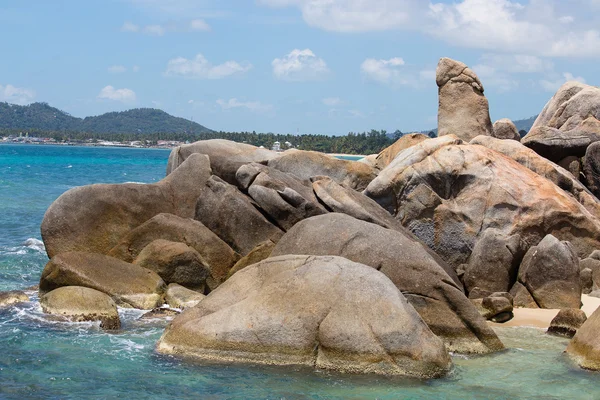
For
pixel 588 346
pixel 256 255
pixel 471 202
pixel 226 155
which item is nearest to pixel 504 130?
pixel 471 202

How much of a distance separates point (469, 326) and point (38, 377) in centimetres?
646

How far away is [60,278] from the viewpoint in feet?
50.4

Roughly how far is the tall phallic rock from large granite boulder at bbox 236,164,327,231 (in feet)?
33.7

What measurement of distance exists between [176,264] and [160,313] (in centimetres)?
164

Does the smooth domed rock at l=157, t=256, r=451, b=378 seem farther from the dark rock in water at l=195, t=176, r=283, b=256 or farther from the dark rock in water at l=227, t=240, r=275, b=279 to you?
the dark rock in water at l=195, t=176, r=283, b=256

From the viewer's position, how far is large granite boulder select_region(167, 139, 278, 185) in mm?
20812

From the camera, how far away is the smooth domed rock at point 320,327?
11.4m

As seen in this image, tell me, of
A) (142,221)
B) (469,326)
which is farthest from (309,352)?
(142,221)

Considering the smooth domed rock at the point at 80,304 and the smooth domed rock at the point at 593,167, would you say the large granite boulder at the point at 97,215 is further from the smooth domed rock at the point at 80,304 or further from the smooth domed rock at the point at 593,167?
the smooth domed rock at the point at 593,167

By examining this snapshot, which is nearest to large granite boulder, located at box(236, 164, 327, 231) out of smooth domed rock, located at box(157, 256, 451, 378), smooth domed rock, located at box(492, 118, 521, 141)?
smooth domed rock, located at box(157, 256, 451, 378)

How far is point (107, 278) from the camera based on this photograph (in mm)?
15500

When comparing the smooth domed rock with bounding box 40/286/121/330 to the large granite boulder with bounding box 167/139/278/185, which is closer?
the smooth domed rock with bounding box 40/286/121/330

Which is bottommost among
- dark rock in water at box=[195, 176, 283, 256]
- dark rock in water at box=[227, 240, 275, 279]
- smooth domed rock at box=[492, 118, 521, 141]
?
dark rock in water at box=[227, 240, 275, 279]

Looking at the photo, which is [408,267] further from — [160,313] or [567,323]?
[160,313]
